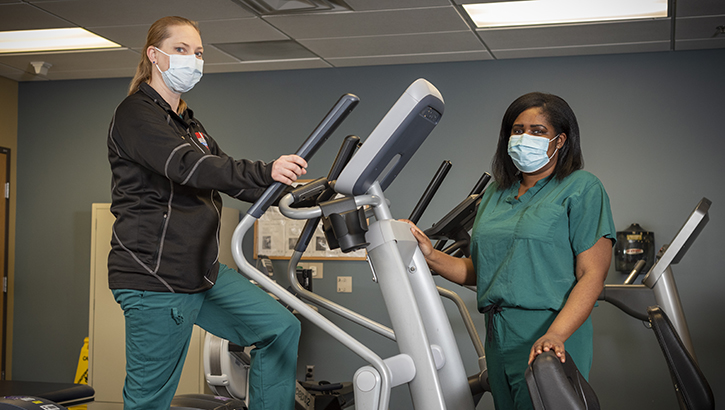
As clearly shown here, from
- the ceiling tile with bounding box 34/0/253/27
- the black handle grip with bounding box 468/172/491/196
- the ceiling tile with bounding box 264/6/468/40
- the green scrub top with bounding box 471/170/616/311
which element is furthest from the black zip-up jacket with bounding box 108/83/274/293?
the ceiling tile with bounding box 264/6/468/40

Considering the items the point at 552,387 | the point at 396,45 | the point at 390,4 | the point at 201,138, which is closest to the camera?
the point at 552,387

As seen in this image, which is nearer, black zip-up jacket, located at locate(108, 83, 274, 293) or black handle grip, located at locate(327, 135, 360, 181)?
black zip-up jacket, located at locate(108, 83, 274, 293)

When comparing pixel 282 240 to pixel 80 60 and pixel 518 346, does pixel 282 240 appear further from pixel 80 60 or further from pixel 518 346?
pixel 518 346

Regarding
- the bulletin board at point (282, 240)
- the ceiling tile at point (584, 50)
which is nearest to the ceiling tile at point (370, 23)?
the ceiling tile at point (584, 50)

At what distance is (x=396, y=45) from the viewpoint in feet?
13.0

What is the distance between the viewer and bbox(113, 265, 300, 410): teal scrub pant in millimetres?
1652

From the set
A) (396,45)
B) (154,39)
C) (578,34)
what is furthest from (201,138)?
(578,34)

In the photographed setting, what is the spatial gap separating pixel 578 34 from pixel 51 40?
10.9ft

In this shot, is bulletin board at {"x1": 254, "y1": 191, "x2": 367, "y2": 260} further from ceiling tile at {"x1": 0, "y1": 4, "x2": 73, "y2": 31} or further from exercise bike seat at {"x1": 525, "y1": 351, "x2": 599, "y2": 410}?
exercise bike seat at {"x1": 525, "y1": 351, "x2": 599, "y2": 410}

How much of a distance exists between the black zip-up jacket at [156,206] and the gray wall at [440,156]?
2.69 meters

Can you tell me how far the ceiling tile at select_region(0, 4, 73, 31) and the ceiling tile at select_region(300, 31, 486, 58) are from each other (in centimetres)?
143

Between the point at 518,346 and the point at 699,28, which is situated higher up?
the point at 699,28

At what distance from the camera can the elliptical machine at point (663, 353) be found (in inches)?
45.9

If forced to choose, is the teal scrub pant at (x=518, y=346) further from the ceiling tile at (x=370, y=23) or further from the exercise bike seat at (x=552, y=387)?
the ceiling tile at (x=370, y=23)
